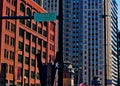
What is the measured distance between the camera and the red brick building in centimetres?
9606

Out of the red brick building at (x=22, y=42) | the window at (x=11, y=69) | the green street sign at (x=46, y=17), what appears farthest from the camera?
the window at (x=11, y=69)

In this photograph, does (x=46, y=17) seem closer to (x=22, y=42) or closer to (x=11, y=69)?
(x=11, y=69)

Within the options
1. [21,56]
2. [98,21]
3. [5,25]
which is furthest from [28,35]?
[98,21]

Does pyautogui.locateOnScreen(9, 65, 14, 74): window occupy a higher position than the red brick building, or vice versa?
the red brick building

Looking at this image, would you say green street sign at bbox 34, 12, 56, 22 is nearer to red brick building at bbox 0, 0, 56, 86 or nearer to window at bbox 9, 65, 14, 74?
red brick building at bbox 0, 0, 56, 86

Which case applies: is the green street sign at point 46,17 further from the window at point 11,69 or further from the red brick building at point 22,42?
the window at point 11,69

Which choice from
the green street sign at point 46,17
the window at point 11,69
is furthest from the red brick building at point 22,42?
the green street sign at point 46,17

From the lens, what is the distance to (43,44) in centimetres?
12762

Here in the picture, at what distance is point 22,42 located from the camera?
10762 cm

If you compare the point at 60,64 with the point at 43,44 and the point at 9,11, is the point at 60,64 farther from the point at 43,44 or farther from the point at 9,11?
the point at 43,44

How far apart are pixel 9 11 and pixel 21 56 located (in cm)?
1370

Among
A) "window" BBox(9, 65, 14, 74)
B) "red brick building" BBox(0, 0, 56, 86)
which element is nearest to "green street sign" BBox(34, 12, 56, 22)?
"red brick building" BBox(0, 0, 56, 86)

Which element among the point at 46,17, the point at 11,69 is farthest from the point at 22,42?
the point at 46,17

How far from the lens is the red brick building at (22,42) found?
9606cm
